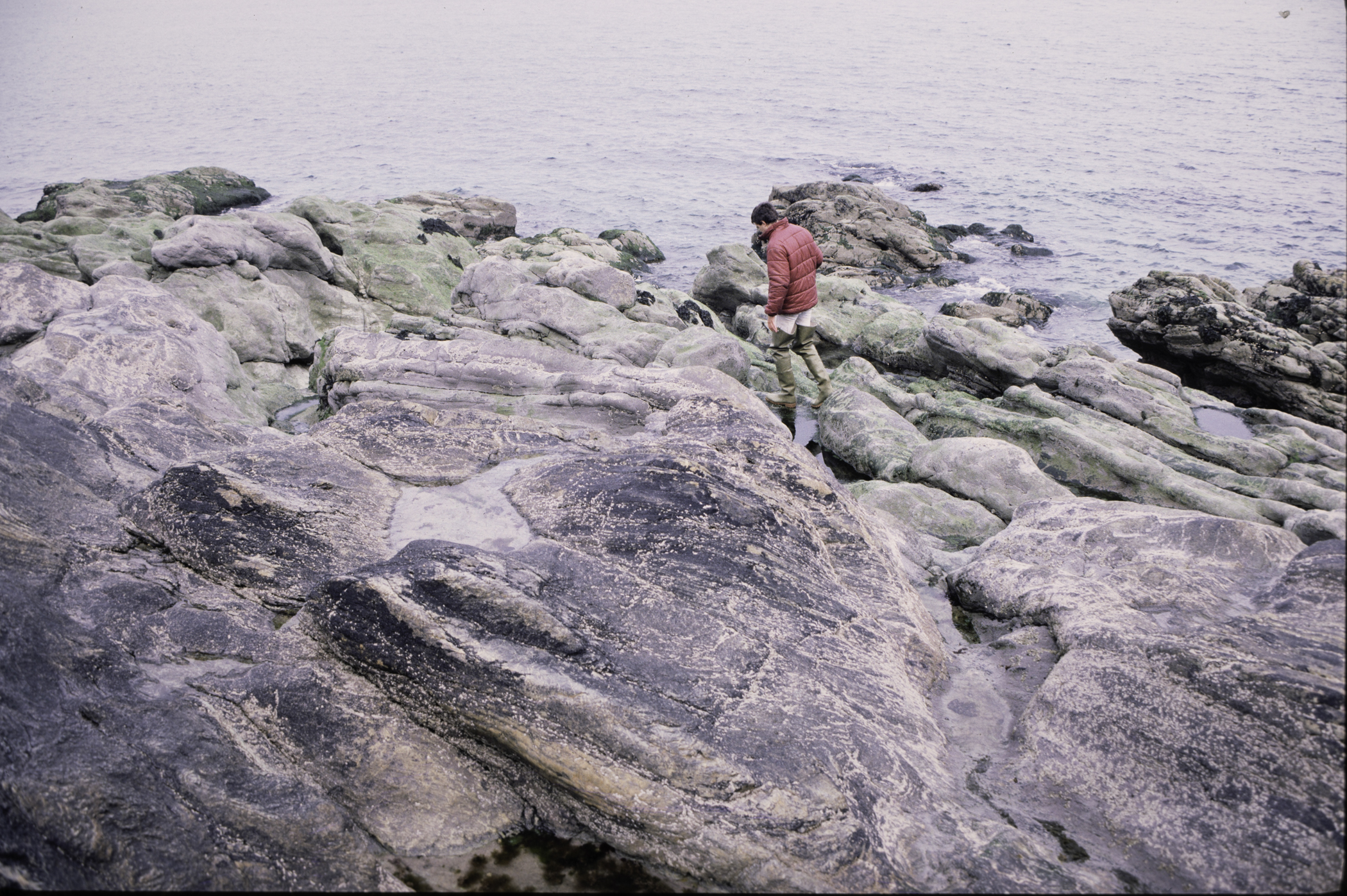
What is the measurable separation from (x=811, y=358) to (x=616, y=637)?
10.9 metres

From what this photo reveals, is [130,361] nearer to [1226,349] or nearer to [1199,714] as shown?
[1199,714]

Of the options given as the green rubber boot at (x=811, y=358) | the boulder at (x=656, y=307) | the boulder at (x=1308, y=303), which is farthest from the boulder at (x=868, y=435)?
the boulder at (x=1308, y=303)

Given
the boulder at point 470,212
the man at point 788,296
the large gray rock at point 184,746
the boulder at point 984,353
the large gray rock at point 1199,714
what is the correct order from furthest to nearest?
the boulder at point 470,212 → the boulder at point 984,353 → the man at point 788,296 → the large gray rock at point 1199,714 → the large gray rock at point 184,746

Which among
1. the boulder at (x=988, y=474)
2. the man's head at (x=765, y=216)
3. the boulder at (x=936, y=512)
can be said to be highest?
the man's head at (x=765, y=216)

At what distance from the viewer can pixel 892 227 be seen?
31656 mm

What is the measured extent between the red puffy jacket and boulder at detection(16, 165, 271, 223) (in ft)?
73.1

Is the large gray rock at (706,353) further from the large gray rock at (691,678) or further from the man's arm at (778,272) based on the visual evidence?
the large gray rock at (691,678)

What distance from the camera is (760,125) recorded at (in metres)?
56.7

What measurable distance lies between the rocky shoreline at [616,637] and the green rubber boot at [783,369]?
12.5 ft

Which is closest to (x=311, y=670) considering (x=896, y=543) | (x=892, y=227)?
(x=896, y=543)

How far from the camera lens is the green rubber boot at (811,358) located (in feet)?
52.4

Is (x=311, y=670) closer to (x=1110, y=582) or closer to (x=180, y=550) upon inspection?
(x=180, y=550)

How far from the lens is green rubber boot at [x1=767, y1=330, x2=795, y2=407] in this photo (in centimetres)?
1566

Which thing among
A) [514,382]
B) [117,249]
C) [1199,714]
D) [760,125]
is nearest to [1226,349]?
[1199,714]
